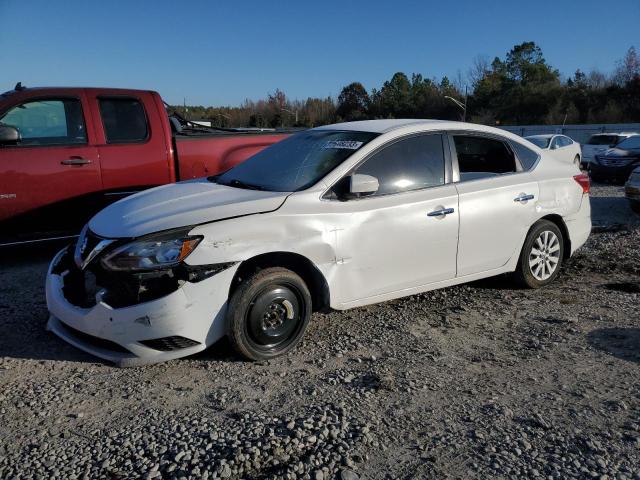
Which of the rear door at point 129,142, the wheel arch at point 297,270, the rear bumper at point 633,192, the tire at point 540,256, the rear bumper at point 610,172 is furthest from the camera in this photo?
the rear bumper at point 610,172

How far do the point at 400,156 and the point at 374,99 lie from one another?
252ft

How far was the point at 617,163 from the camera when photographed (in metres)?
15.7

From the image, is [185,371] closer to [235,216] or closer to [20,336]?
[235,216]

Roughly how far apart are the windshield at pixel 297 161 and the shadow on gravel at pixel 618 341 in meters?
2.29

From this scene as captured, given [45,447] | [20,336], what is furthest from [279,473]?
[20,336]

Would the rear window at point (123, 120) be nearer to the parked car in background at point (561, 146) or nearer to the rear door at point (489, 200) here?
the rear door at point (489, 200)

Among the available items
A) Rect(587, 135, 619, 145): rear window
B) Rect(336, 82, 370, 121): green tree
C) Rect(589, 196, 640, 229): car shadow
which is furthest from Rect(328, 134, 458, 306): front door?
Rect(336, 82, 370, 121): green tree

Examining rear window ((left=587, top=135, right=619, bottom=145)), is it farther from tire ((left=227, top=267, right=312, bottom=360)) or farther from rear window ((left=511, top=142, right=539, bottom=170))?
tire ((left=227, top=267, right=312, bottom=360))

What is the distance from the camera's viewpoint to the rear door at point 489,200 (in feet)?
15.5

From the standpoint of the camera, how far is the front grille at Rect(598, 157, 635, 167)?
1559cm

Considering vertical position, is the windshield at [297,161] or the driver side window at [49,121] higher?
the driver side window at [49,121]

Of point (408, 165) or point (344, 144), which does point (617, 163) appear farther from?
point (344, 144)

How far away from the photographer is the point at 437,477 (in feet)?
8.48

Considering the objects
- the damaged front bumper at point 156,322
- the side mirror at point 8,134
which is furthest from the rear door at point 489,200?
the side mirror at point 8,134
